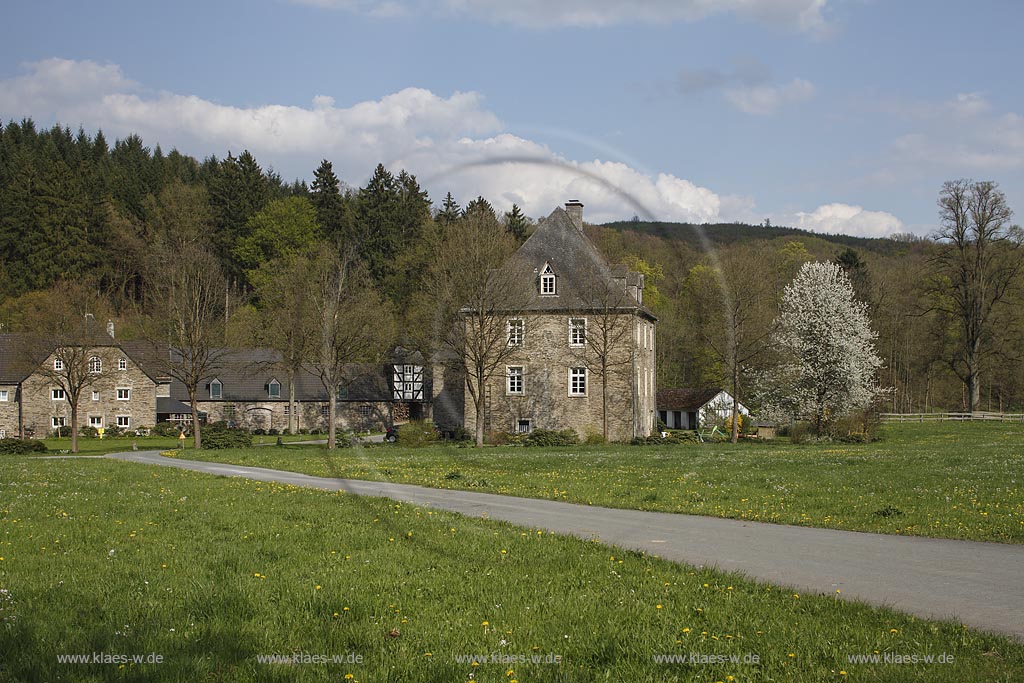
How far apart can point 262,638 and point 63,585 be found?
11.5 ft

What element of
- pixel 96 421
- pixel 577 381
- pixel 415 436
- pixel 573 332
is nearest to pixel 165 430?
pixel 96 421

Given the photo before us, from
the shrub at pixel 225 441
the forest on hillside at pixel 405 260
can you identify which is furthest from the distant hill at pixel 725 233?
the shrub at pixel 225 441

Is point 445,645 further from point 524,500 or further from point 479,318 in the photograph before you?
point 479,318

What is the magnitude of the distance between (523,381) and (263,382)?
3972 cm

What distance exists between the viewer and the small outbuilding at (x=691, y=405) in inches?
3177

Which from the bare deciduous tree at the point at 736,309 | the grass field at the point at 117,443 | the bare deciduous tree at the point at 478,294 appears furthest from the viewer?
the grass field at the point at 117,443

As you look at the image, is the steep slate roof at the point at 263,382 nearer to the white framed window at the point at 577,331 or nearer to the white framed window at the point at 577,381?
the white framed window at the point at 577,381

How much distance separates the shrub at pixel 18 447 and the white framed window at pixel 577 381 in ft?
110

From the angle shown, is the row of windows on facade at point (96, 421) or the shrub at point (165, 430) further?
the shrub at point (165, 430)

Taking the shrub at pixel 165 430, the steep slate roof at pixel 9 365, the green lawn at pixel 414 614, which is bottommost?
the shrub at pixel 165 430

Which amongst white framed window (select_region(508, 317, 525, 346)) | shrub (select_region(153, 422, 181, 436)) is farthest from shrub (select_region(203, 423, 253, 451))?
shrub (select_region(153, 422, 181, 436))

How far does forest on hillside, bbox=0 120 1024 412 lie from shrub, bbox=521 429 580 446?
35.0 feet

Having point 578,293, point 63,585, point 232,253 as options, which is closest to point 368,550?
point 63,585

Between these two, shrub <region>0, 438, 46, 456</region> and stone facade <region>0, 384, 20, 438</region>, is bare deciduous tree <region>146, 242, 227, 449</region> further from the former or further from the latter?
stone facade <region>0, 384, 20, 438</region>
